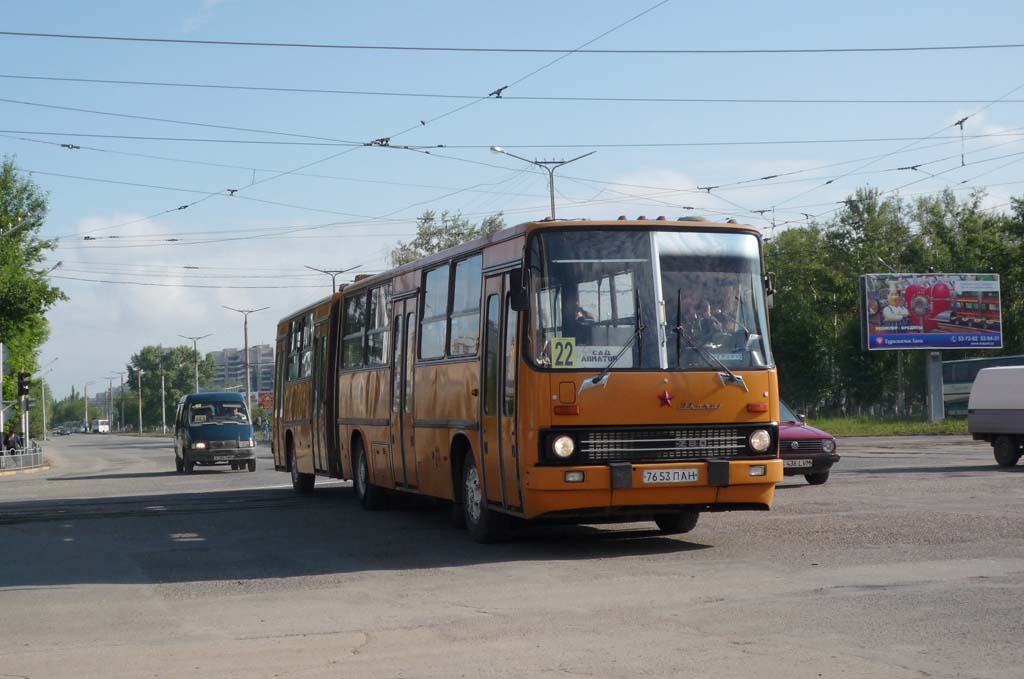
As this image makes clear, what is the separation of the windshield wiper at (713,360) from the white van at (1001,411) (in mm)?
16153

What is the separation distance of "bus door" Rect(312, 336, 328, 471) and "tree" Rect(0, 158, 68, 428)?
27507 millimetres

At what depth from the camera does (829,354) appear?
3957 inches

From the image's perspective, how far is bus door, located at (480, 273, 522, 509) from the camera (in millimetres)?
13094

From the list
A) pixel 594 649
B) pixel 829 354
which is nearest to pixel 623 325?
pixel 594 649

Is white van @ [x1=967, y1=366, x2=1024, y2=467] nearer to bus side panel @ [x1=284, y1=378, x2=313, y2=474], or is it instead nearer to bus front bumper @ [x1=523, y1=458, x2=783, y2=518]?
bus side panel @ [x1=284, y1=378, x2=313, y2=474]

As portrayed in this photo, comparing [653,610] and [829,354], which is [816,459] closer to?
[653,610]

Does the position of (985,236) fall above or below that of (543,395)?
above

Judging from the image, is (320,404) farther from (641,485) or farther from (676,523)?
(641,485)

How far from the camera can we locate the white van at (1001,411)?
27.4 m

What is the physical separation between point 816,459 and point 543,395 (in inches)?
415

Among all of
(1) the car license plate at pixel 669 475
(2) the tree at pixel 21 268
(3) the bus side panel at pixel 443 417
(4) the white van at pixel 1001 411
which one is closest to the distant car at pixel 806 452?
(4) the white van at pixel 1001 411

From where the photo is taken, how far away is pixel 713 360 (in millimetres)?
12938

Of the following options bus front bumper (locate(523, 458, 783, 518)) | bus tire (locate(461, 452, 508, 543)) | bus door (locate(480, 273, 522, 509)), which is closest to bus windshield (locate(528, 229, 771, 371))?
bus door (locate(480, 273, 522, 509))

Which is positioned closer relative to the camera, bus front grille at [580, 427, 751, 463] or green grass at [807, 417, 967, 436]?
bus front grille at [580, 427, 751, 463]
